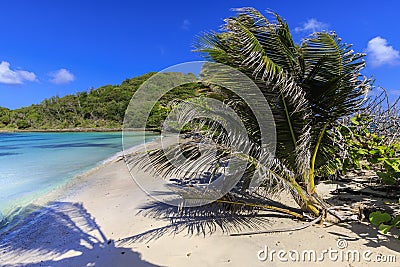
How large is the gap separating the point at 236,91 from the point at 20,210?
5810 mm

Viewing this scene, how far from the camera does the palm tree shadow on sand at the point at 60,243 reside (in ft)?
9.84

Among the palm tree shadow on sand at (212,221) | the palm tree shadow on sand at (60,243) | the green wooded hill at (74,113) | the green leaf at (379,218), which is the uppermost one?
the green wooded hill at (74,113)

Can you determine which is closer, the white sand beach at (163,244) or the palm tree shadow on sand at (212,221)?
the white sand beach at (163,244)

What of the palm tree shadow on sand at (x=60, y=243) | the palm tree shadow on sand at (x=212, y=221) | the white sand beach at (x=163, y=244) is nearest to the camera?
the white sand beach at (x=163, y=244)

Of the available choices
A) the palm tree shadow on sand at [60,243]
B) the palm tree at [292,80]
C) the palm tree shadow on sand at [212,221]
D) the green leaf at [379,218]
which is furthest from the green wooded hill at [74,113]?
the green leaf at [379,218]

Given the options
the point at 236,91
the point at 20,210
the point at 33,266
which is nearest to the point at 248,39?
the point at 236,91

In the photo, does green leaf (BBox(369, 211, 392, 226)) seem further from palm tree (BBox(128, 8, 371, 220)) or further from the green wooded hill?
the green wooded hill

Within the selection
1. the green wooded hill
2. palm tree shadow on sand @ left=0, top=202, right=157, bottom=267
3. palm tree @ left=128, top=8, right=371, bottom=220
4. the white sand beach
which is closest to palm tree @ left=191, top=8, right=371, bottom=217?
palm tree @ left=128, top=8, right=371, bottom=220

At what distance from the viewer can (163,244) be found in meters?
3.20

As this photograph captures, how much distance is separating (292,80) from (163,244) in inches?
104

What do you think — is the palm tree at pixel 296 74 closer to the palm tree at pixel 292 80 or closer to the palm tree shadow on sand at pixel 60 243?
the palm tree at pixel 292 80

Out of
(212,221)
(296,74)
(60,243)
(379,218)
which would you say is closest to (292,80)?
(296,74)

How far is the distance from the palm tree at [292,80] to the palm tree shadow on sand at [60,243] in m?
1.26

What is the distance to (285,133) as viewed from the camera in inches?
138
